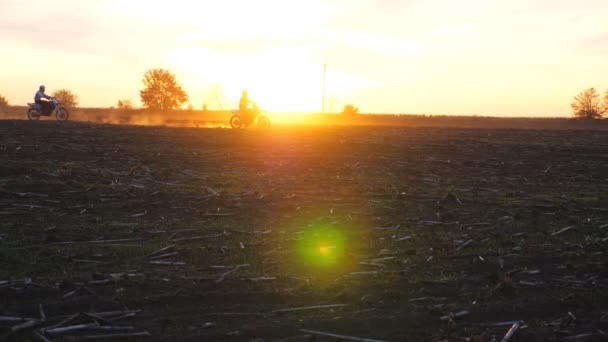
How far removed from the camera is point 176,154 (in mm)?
18312

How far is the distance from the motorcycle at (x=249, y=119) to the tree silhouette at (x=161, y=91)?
60.1 meters

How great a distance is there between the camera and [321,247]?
759 cm

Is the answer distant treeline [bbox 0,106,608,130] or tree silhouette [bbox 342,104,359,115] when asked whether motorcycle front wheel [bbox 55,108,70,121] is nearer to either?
distant treeline [bbox 0,106,608,130]

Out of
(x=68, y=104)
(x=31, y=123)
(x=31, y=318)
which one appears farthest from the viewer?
(x=68, y=104)

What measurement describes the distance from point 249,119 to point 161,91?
6202 cm

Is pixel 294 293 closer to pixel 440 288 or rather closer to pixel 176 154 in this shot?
pixel 440 288

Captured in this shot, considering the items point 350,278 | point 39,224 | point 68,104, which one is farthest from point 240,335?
point 68,104

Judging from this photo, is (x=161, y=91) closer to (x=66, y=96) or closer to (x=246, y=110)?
(x=66, y=96)

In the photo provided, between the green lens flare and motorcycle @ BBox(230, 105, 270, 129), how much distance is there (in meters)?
23.7

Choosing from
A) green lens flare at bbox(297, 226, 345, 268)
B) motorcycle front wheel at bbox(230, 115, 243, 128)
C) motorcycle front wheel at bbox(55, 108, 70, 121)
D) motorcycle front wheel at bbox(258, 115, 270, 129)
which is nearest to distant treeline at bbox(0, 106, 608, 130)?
motorcycle front wheel at bbox(55, 108, 70, 121)

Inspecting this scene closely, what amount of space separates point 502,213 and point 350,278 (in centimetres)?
520

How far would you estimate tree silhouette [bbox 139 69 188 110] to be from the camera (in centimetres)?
8906


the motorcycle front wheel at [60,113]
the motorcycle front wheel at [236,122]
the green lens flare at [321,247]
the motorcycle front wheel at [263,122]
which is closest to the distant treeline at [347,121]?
the motorcycle front wheel at [60,113]

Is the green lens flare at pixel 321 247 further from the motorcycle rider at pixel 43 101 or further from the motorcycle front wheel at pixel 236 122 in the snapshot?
the motorcycle rider at pixel 43 101
